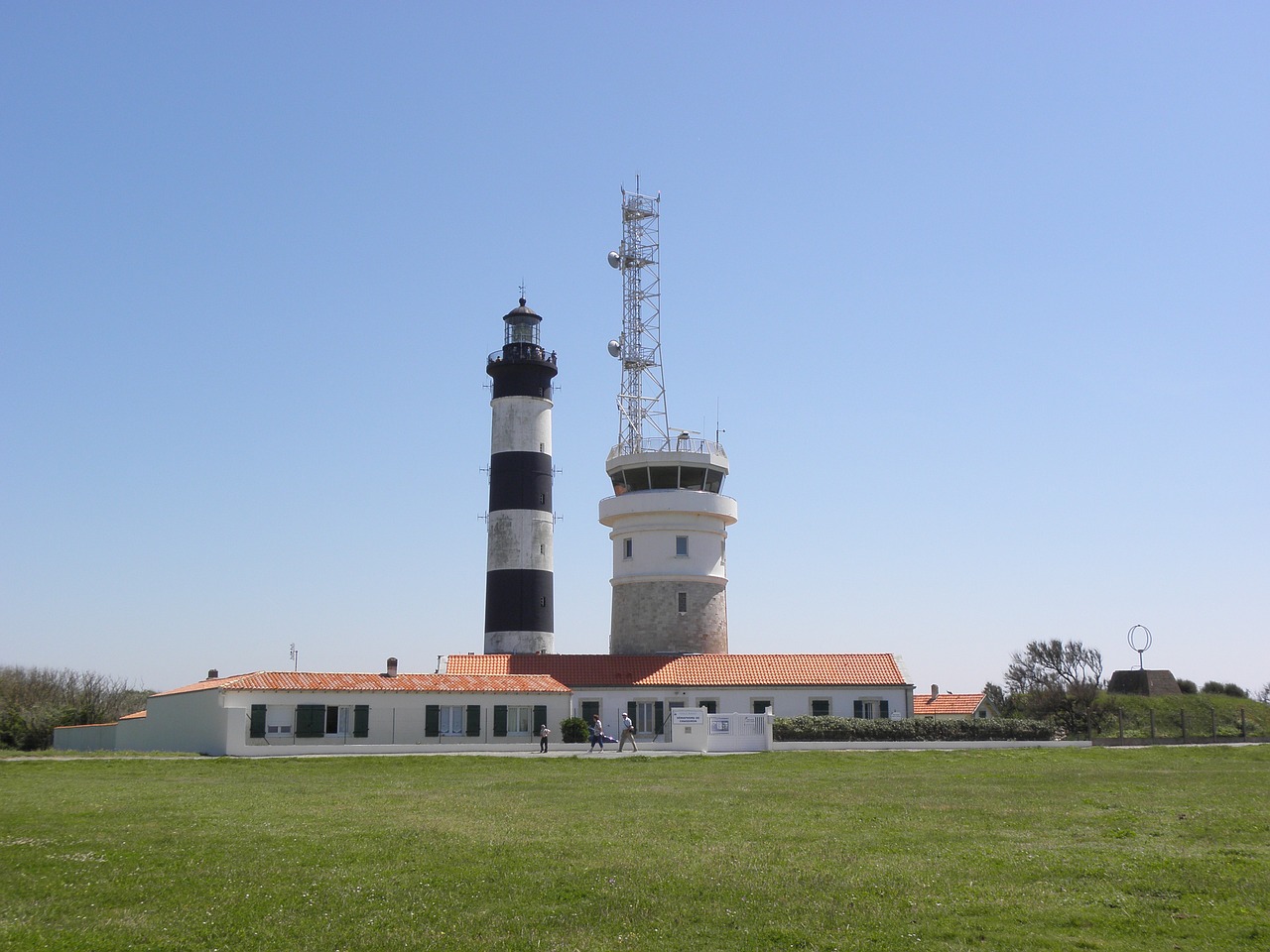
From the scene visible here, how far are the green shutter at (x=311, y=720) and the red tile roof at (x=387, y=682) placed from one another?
0.65 m

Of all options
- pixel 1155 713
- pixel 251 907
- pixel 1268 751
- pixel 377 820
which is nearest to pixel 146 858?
pixel 251 907

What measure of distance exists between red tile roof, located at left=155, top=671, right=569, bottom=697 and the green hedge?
8.62m

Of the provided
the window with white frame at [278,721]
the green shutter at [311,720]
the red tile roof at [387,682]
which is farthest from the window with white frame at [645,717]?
the window with white frame at [278,721]

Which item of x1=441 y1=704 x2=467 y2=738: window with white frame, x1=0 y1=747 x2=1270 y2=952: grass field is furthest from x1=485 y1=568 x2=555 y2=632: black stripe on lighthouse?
x1=0 y1=747 x2=1270 y2=952: grass field

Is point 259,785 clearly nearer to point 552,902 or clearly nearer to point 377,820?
point 377,820

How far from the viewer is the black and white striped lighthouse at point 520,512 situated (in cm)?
4988

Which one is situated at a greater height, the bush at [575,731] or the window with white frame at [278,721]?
the window with white frame at [278,721]

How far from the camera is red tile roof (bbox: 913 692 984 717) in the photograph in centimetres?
4916

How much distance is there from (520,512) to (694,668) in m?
9.89

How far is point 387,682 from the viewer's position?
4172 centimetres

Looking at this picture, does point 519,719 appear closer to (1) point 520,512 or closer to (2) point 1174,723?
(1) point 520,512

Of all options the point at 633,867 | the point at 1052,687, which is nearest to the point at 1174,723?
the point at 1052,687

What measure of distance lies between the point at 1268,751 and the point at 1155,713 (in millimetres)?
18057

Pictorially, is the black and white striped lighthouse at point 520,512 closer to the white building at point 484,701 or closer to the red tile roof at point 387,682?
the white building at point 484,701
